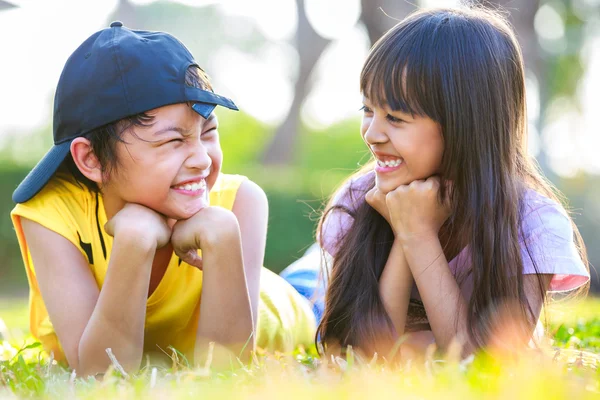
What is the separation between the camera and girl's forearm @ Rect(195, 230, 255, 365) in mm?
2861

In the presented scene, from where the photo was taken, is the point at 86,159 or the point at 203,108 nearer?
the point at 203,108

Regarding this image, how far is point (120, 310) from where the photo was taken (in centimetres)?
277

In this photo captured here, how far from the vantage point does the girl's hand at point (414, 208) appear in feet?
9.65

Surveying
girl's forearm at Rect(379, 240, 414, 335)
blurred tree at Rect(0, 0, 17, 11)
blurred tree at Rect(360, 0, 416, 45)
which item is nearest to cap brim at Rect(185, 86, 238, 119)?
girl's forearm at Rect(379, 240, 414, 335)

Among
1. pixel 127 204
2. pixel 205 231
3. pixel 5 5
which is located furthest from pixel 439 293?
pixel 5 5

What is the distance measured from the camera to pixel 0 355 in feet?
11.1

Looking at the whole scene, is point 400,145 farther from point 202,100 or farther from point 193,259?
point 193,259

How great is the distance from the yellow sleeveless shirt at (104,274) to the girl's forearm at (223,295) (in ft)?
1.22

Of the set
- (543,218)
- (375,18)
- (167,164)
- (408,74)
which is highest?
(375,18)

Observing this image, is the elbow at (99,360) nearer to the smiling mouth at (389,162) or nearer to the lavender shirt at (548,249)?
the smiling mouth at (389,162)

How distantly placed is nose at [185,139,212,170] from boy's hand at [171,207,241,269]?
19 cm

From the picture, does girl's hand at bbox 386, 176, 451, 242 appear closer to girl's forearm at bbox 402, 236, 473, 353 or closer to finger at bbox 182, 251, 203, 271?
girl's forearm at bbox 402, 236, 473, 353

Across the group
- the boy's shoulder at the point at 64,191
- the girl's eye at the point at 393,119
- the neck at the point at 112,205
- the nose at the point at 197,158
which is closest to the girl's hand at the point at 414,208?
the girl's eye at the point at 393,119

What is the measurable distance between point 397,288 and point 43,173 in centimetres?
152
